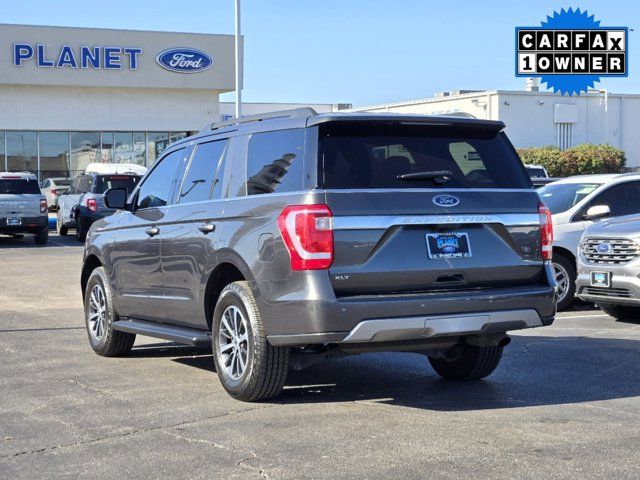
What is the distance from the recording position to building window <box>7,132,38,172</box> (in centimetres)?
3900

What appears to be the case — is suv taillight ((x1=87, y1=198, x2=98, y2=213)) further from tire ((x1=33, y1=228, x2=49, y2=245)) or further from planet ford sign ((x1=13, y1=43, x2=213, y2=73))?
planet ford sign ((x1=13, y1=43, x2=213, y2=73))

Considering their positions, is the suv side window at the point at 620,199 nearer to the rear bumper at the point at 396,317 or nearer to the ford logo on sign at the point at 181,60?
the rear bumper at the point at 396,317

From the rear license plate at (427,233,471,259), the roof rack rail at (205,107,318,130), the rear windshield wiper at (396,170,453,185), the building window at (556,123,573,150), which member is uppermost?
the building window at (556,123,573,150)

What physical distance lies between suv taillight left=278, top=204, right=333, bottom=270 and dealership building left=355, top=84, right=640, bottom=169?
142 ft

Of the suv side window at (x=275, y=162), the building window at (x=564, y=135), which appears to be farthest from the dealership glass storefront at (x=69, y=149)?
the suv side window at (x=275, y=162)

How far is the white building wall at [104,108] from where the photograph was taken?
1535 inches

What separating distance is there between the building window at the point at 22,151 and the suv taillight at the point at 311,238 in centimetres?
3436

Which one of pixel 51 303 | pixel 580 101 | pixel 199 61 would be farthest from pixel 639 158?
pixel 51 303

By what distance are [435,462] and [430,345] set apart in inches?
60.8

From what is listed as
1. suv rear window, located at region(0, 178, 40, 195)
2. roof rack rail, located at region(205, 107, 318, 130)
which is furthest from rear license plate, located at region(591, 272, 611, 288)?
suv rear window, located at region(0, 178, 40, 195)

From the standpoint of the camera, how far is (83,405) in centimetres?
722

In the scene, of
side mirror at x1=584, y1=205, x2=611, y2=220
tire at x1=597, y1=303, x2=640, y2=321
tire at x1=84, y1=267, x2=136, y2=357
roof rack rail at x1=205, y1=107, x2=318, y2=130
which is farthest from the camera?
side mirror at x1=584, y1=205, x2=611, y2=220

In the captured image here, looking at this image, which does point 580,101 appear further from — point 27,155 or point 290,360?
point 290,360

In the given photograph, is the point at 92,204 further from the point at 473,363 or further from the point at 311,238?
the point at 311,238
